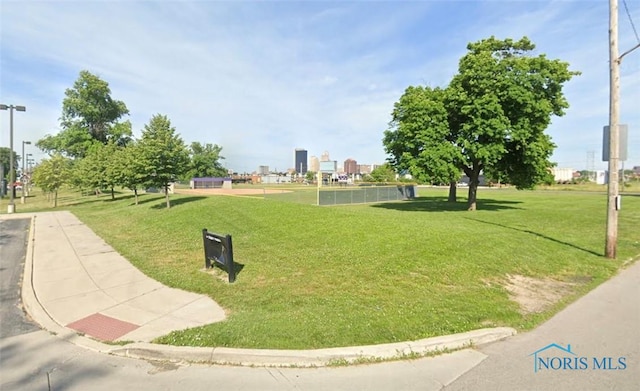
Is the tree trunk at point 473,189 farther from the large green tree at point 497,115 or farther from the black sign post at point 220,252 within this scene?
the black sign post at point 220,252

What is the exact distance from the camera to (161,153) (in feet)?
60.0

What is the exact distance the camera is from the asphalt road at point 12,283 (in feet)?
16.6

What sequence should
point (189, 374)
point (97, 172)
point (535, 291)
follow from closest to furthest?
point (189, 374)
point (535, 291)
point (97, 172)

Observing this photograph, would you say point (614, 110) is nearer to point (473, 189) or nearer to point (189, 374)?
point (189, 374)

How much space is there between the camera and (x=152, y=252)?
980 cm

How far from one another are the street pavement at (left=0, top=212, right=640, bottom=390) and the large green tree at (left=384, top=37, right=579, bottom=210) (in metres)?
12.4

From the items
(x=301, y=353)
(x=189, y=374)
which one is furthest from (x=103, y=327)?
(x=301, y=353)

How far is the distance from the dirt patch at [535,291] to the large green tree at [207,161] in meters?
89.2

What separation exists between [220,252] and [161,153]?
13.4 metres

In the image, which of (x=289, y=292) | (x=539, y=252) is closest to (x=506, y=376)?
(x=289, y=292)

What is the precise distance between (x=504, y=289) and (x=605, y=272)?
3202mm

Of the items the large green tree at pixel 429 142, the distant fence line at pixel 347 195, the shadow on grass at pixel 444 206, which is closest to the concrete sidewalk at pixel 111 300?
the large green tree at pixel 429 142

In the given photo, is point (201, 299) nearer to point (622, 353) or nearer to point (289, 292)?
point (289, 292)

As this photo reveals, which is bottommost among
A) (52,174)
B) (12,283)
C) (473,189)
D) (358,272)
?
(12,283)
